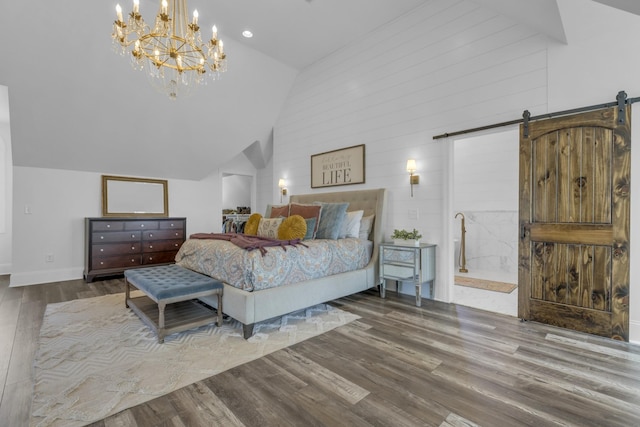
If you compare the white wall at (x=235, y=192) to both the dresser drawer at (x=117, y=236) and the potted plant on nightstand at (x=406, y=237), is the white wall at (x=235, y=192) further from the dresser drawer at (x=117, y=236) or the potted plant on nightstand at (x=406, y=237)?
the potted plant on nightstand at (x=406, y=237)

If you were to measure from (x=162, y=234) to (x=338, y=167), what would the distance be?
349 cm

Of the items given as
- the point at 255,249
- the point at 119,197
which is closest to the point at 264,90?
the point at 119,197

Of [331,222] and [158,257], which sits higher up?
[331,222]

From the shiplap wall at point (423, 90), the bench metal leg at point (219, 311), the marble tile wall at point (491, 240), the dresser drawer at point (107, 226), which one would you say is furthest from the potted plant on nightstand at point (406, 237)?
the dresser drawer at point (107, 226)

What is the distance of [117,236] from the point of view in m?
5.10

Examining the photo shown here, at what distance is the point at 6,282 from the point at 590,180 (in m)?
7.91

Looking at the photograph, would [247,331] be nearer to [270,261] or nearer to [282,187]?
[270,261]

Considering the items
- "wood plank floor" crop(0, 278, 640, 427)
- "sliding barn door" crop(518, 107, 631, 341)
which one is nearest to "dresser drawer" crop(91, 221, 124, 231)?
"wood plank floor" crop(0, 278, 640, 427)

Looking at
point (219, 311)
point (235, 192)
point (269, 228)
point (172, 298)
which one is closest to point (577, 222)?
point (269, 228)

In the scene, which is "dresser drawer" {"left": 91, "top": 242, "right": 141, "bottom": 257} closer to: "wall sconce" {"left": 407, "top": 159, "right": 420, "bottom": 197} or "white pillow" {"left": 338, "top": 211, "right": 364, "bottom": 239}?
"white pillow" {"left": 338, "top": 211, "right": 364, "bottom": 239}

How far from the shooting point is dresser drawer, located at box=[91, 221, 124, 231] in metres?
4.90

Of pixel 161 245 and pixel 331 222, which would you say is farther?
pixel 161 245

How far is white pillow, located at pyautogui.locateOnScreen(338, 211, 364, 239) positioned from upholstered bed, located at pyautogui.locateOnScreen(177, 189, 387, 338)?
251 mm

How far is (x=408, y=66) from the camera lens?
4094 millimetres
